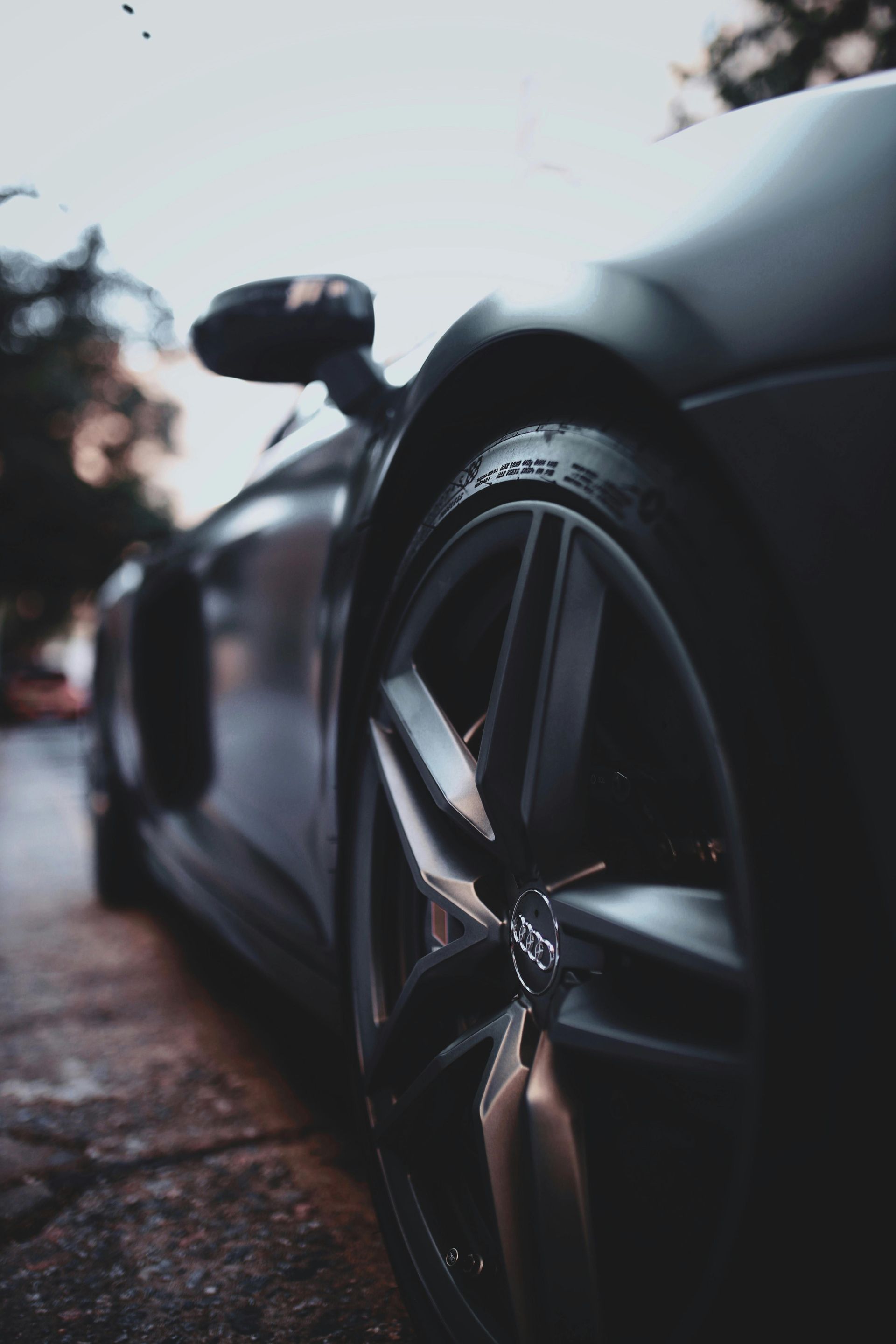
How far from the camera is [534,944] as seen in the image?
2.81 feet

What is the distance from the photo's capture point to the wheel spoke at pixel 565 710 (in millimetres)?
799

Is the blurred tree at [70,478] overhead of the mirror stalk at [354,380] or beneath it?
overhead

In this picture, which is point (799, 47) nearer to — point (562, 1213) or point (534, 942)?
point (534, 942)

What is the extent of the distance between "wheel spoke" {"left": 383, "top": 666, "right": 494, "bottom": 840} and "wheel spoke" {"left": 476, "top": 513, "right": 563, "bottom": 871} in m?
0.03

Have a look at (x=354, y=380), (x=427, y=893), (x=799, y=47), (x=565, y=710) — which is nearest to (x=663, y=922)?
(x=565, y=710)

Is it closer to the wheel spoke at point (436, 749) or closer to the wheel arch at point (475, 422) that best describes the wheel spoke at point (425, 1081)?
the wheel spoke at point (436, 749)

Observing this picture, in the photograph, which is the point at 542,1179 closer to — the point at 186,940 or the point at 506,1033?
the point at 506,1033

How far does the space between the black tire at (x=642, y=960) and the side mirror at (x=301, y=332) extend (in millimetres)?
387

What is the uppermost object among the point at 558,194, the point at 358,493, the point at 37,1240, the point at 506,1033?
the point at 558,194

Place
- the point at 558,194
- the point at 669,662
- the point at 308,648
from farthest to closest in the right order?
1. the point at 308,648
2. the point at 558,194
3. the point at 669,662

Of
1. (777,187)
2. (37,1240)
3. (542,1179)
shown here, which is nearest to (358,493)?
(777,187)

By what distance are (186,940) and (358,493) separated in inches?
86.9

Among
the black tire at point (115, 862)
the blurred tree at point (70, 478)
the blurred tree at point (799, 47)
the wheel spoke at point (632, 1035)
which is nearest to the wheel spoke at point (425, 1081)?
the wheel spoke at point (632, 1035)

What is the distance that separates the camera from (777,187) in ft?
2.34
